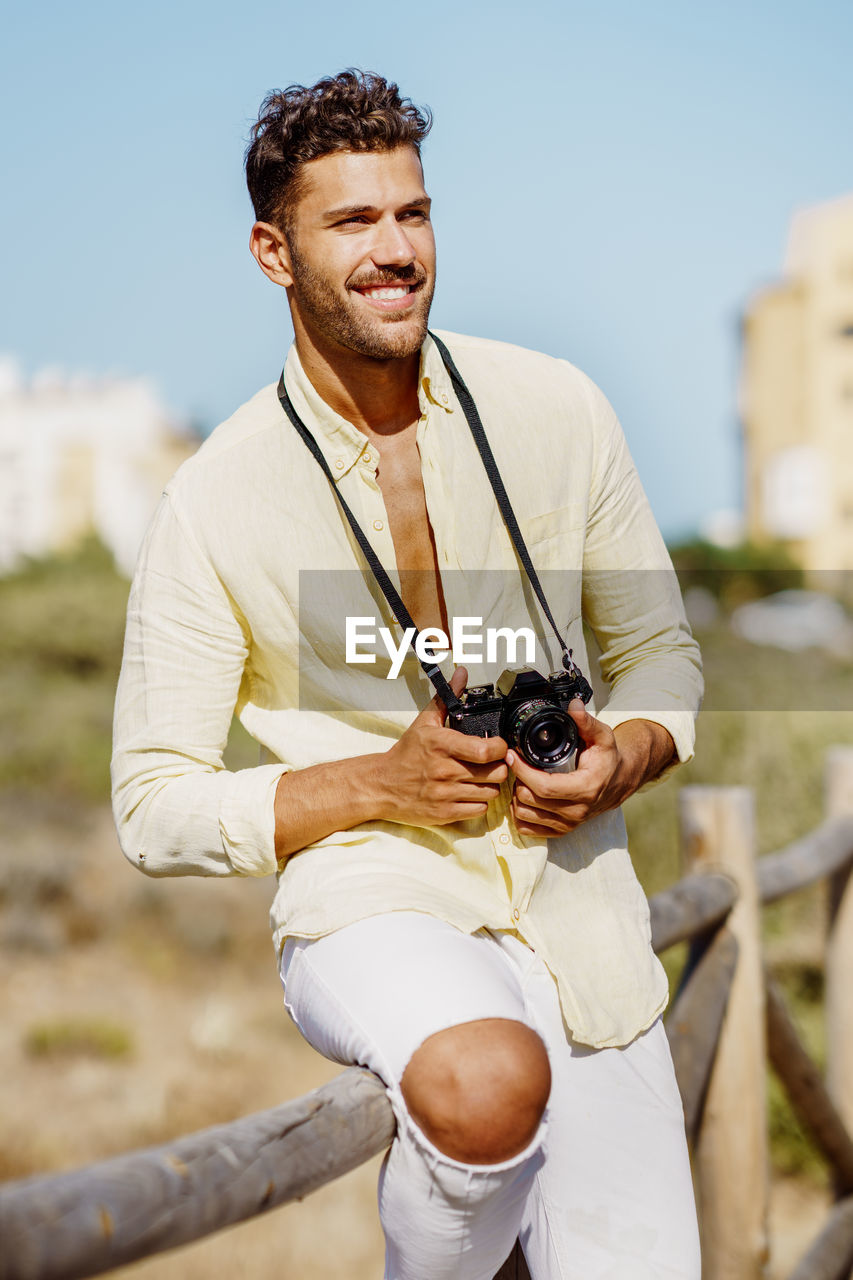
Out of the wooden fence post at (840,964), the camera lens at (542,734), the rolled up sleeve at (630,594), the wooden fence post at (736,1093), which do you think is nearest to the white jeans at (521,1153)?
the camera lens at (542,734)

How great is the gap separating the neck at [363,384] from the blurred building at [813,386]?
4315 centimetres

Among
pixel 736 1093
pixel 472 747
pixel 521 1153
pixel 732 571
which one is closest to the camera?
pixel 521 1153

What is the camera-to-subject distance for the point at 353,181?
1.89 m

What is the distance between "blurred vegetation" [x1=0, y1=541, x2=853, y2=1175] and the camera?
19.7 feet

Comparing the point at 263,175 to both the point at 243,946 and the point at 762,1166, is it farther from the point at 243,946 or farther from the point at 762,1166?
the point at 243,946

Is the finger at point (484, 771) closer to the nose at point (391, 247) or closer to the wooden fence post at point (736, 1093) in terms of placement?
the nose at point (391, 247)

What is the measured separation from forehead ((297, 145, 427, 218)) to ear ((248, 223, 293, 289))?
0.27 ft

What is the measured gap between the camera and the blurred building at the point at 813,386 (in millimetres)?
44562

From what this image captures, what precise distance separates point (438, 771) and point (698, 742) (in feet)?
17.4

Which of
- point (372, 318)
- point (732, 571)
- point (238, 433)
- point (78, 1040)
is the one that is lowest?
point (732, 571)

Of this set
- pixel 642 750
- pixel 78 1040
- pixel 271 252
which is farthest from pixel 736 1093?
pixel 78 1040

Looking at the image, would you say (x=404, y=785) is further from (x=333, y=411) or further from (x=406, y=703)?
(x=333, y=411)

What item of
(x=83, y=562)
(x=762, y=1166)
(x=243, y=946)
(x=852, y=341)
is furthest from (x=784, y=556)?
(x=762, y=1166)

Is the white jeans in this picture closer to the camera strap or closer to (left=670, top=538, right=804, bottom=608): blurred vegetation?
the camera strap
